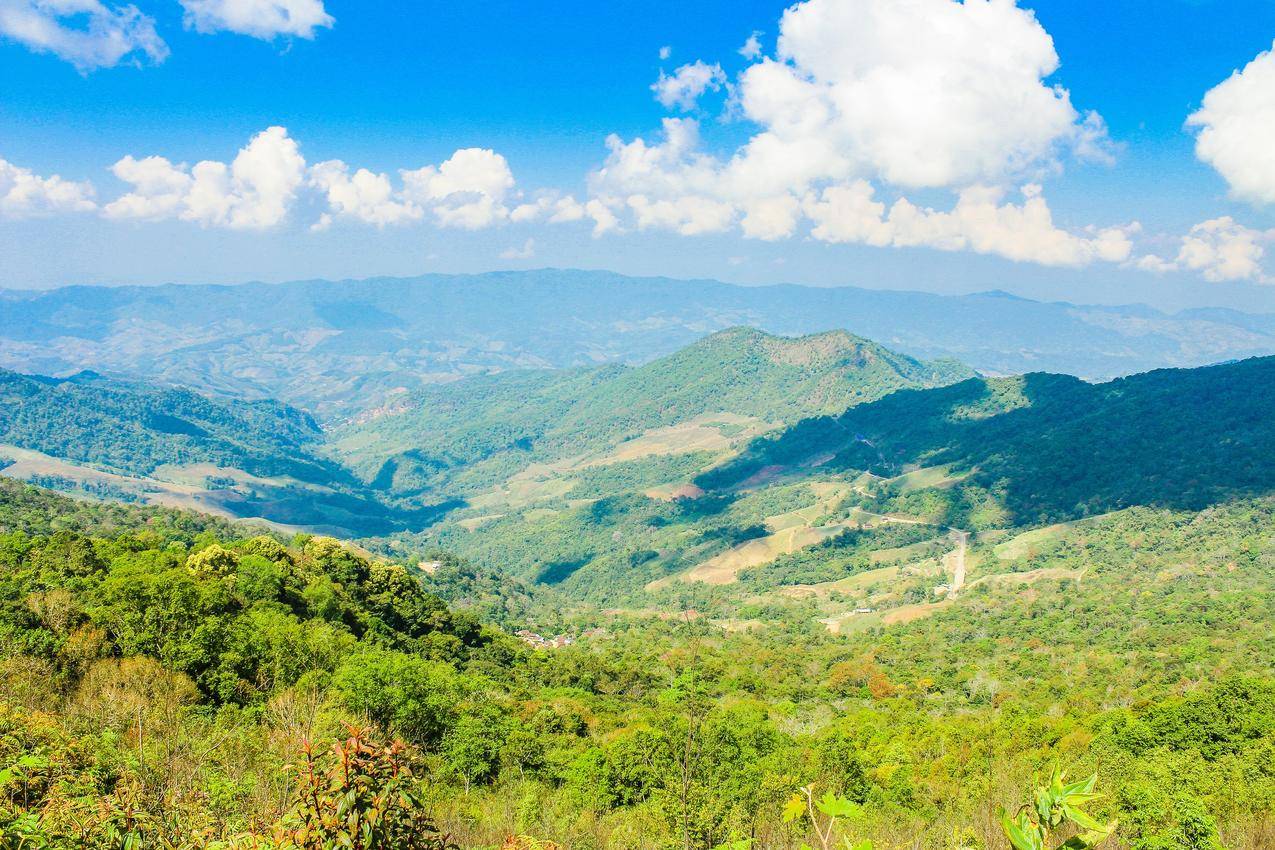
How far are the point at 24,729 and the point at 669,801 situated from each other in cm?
1956

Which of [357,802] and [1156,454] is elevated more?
[357,802]

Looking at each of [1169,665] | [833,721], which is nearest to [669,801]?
[833,721]

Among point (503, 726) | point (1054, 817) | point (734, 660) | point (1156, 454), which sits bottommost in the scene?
point (734, 660)

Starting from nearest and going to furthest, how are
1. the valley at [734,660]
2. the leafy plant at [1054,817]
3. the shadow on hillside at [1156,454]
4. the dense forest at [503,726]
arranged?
the leafy plant at [1054,817] < the dense forest at [503,726] < the valley at [734,660] < the shadow on hillside at [1156,454]

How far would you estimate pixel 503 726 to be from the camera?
39406 mm

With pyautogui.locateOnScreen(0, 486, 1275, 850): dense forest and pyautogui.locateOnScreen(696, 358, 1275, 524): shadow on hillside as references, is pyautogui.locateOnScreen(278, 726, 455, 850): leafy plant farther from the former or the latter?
pyautogui.locateOnScreen(696, 358, 1275, 524): shadow on hillside

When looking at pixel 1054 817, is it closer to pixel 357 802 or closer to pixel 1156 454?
pixel 357 802

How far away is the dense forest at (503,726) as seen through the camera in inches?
416

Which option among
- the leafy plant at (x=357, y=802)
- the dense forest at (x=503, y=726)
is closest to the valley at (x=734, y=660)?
the dense forest at (x=503, y=726)

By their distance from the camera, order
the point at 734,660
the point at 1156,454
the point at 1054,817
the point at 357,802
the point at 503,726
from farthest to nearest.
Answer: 1. the point at 1156,454
2. the point at 734,660
3. the point at 503,726
4. the point at 357,802
5. the point at 1054,817

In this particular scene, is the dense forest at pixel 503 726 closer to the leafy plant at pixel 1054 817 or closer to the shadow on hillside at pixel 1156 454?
the leafy plant at pixel 1054 817

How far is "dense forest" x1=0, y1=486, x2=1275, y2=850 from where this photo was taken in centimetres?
1057

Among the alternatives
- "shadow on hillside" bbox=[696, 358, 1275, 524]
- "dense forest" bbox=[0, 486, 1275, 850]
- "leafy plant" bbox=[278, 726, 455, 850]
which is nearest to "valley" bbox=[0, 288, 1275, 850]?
"dense forest" bbox=[0, 486, 1275, 850]

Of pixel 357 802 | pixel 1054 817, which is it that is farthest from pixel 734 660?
pixel 1054 817
